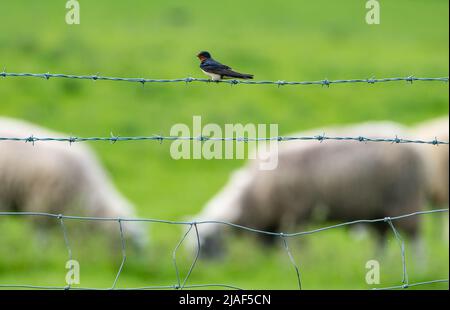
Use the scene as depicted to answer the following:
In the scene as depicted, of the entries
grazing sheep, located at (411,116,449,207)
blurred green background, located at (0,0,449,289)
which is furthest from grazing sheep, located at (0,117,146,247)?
grazing sheep, located at (411,116,449,207)

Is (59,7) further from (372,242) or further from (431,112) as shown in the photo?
(372,242)

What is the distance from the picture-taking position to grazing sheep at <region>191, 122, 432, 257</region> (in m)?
12.3

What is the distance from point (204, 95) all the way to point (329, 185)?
8.87 metres

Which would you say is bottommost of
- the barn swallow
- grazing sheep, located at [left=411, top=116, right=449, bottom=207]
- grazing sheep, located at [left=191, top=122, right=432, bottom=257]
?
the barn swallow

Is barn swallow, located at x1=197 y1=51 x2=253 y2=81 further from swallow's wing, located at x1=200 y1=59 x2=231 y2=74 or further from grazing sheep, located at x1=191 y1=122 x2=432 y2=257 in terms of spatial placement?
grazing sheep, located at x1=191 y1=122 x2=432 y2=257

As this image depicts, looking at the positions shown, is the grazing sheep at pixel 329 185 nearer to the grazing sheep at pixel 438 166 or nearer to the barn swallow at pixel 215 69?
the grazing sheep at pixel 438 166

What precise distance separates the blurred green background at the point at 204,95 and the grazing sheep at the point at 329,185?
0.40 metres

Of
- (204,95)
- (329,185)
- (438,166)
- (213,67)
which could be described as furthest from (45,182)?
(204,95)

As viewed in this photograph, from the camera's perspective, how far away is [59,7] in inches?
1074

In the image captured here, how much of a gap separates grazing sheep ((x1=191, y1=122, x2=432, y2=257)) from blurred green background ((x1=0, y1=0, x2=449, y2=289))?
40 cm

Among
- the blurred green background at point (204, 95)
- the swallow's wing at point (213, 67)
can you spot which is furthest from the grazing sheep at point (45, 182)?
the swallow's wing at point (213, 67)

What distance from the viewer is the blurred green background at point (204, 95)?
11.4 metres

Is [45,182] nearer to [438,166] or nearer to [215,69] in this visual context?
[438,166]
